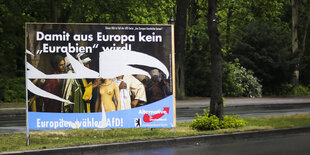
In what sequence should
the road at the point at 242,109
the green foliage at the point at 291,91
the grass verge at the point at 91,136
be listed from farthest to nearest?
the green foliage at the point at 291,91 → the road at the point at 242,109 → the grass verge at the point at 91,136

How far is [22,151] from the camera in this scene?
8609 mm

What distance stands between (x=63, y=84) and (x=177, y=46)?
1815 centimetres

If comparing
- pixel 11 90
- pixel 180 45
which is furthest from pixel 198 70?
pixel 11 90

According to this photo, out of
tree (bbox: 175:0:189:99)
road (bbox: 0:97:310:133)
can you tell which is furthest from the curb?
tree (bbox: 175:0:189:99)

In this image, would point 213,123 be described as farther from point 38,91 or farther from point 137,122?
point 38,91

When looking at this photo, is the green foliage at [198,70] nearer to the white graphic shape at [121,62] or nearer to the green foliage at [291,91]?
the green foliage at [291,91]

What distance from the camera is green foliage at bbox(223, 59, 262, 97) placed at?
31.5m

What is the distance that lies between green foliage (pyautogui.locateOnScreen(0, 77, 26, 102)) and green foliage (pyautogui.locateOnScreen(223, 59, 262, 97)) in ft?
43.4

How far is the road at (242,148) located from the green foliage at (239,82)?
66.8ft

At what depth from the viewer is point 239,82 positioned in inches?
1277

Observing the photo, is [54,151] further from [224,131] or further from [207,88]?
[207,88]

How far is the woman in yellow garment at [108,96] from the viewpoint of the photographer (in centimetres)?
1055

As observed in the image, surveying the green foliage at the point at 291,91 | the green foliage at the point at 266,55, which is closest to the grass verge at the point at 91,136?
the green foliage at the point at 266,55

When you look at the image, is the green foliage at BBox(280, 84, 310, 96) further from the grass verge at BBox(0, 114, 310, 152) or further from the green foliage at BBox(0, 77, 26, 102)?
the grass verge at BBox(0, 114, 310, 152)
